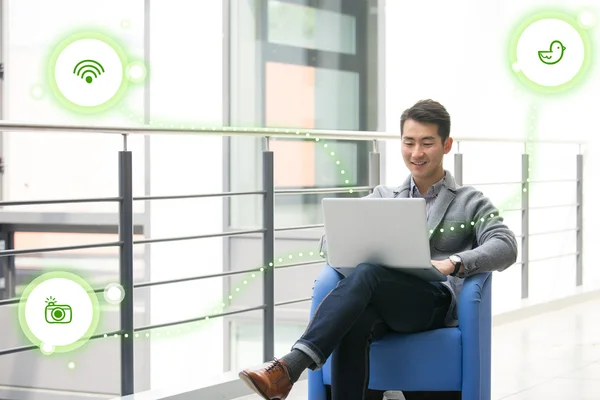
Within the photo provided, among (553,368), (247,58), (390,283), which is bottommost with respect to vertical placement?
(553,368)

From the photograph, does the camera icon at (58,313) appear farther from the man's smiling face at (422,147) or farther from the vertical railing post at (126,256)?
the man's smiling face at (422,147)

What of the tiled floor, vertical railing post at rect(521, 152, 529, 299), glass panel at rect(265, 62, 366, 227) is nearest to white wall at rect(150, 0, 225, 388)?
glass panel at rect(265, 62, 366, 227)

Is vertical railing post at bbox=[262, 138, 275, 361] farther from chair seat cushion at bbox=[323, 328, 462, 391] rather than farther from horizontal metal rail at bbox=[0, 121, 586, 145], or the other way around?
chair seat cushion at bbox=[323, 328, 462, 391]

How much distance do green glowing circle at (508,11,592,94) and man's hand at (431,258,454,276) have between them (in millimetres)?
3719

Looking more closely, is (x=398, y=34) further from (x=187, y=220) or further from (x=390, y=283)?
(x=390, y=283)

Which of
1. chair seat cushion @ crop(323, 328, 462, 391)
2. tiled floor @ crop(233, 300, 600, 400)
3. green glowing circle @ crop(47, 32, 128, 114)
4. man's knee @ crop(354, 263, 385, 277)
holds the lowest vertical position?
tiled floor @ crop(233, 300, 600, 400)

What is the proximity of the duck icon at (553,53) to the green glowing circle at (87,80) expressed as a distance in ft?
9.27

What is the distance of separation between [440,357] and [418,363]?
0.17 ft

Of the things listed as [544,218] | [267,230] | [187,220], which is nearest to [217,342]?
[187,220]

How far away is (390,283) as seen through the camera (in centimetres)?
211

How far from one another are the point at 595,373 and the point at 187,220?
395cm

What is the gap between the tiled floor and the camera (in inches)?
112

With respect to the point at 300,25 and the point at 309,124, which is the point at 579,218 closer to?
the point at 309,124

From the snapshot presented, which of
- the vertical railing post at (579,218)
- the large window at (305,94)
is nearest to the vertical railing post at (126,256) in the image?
the vertical railing post at (579,218)
